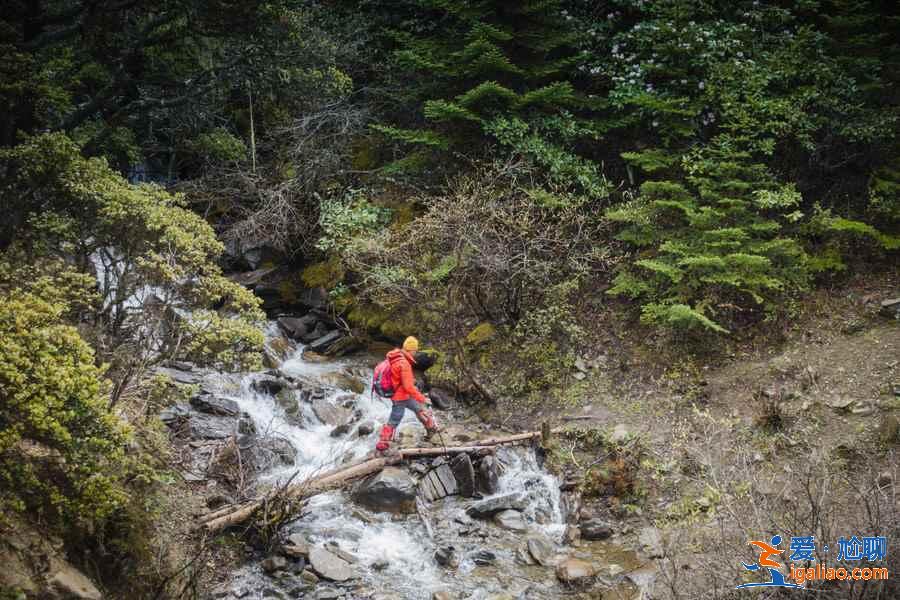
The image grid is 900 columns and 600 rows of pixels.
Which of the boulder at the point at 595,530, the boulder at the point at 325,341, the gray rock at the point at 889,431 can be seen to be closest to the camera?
the gray rock at the point at 889,431

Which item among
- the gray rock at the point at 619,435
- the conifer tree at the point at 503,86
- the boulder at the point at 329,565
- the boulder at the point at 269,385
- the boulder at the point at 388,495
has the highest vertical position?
the conifer tree at the point at 503,86

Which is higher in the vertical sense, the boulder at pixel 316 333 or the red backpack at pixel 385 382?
the red backpack at pixel 385 382

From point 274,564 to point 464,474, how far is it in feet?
10.2

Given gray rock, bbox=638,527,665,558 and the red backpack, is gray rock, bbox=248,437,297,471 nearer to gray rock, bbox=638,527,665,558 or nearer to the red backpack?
the red backpack

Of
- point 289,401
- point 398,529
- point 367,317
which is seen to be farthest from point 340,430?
point 367,317

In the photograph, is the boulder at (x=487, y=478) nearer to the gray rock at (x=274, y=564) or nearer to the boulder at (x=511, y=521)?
the boulder at (x=511, y=521)

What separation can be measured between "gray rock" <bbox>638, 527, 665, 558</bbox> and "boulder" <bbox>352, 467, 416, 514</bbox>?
10.4 feet

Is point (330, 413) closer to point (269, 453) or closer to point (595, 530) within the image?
point (269, 453)

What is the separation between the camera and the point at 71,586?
4852 mm

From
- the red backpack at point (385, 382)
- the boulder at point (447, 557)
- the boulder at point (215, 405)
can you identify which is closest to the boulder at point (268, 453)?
the boulder at point (215, 405)

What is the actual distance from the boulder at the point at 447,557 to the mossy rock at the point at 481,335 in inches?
199

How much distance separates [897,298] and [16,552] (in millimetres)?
12118

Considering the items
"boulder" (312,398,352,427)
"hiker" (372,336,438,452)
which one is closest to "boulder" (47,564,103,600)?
"hiker" (372,336,438,452)

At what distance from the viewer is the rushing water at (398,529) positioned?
6867mm
